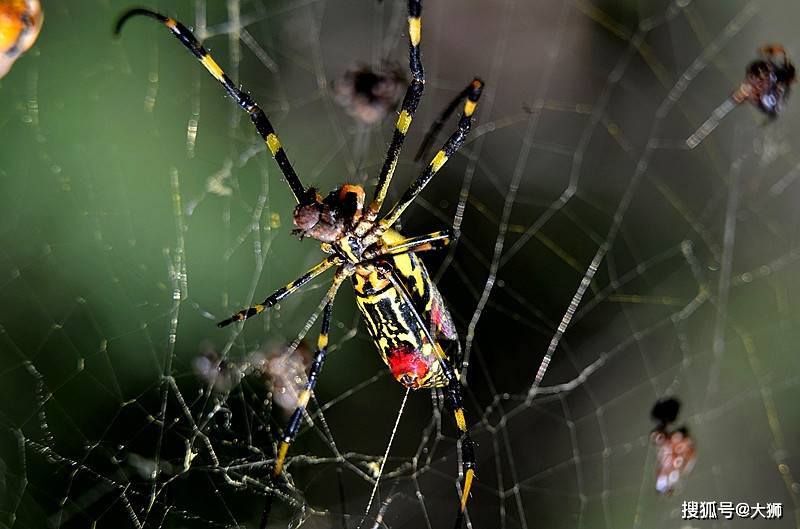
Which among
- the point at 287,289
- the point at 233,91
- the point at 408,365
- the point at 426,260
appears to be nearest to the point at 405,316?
the point at 408,365

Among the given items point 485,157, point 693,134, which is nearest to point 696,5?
point 693,134

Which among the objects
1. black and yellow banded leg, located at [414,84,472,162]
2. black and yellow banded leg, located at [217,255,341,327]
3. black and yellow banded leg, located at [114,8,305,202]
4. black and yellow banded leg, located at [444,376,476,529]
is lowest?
black and yellow banded leg, located at [444,376,476,529]

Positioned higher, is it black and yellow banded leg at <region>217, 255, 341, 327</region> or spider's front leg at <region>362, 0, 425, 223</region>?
spider's front leg at <region>362, 0, 425, 223</region>

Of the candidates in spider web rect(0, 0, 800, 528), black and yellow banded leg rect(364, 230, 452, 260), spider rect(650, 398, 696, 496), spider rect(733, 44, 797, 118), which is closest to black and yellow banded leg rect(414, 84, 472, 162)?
black and yellow banded leg rect(364, 230, 452, 260)

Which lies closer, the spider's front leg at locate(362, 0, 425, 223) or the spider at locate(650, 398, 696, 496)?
the spider's front leg at locate(362, 0, 425, 223)

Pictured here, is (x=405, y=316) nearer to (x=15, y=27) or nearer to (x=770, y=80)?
(x=15, y=27)

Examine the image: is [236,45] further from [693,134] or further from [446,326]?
[693,134]

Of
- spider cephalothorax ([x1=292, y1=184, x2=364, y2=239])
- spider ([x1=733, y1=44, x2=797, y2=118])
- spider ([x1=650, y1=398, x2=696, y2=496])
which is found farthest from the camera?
spider ([x1=650, y1=398, x2=696, y2=496])

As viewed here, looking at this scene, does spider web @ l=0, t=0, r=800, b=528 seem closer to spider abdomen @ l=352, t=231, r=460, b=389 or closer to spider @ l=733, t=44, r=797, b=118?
spider abdomen @ l=352, t=231, r=460, b=389

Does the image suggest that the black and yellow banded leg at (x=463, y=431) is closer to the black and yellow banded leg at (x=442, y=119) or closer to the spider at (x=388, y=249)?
the spider at (x=388, y=249)
